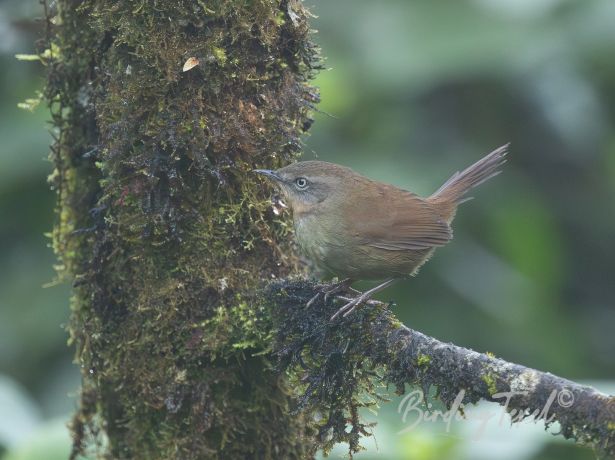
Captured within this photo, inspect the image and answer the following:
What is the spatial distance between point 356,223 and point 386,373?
3.68ft

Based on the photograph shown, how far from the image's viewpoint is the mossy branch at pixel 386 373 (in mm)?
2719

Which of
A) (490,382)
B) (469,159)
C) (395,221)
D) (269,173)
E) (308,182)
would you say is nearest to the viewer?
(490,382)

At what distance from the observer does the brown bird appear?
13.4ft

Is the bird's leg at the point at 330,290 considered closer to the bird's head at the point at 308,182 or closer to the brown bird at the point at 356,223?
the brown bird at the point at 356,223

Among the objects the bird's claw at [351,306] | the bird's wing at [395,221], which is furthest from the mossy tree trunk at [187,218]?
the bird's wing at [395,221]

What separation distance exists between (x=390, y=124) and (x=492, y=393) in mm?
5399

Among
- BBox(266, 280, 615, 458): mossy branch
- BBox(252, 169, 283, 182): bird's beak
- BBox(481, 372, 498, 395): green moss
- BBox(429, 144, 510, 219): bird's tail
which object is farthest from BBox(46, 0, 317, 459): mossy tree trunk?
BBox(429, 144, 510, 219): bird's tail

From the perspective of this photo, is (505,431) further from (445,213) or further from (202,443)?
(202,443)

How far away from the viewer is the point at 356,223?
4.32 meters

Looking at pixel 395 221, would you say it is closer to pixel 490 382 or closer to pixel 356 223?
pixel 356 223

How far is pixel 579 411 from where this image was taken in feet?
8.84

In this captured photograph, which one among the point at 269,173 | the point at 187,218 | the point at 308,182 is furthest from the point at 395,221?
the point at 187,218

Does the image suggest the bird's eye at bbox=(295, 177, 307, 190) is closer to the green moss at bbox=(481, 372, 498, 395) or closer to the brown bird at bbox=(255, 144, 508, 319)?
the brown bird at bbox=(255, 144, 508, 319)

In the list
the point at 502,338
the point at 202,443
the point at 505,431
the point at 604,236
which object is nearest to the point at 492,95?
the point at 604,236
